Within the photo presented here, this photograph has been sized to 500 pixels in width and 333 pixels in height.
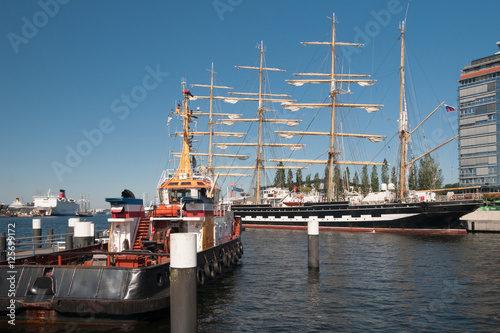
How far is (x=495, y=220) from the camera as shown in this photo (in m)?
48.2

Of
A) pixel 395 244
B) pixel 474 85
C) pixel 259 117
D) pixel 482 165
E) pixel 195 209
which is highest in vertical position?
pixel 474 85

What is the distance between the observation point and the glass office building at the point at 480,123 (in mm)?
86000

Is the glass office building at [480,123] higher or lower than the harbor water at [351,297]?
higher

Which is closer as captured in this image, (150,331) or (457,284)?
(150,331)

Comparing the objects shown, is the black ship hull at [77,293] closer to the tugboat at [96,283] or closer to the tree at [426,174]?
the tugboat at [96,283]

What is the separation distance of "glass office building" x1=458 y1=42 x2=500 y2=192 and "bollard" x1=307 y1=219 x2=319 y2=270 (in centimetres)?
7671

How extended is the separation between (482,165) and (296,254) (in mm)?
76534

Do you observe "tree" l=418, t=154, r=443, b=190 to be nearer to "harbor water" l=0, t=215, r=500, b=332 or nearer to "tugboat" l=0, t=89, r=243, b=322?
"harbor water" l=0, t=215, r=500, b=332

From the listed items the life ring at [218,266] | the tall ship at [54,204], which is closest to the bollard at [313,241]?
the life ring at [218,266]

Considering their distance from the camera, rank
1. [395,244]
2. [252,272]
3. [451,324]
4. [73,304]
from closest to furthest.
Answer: [73,304]
[451,324]
[252,272]
[395,244]

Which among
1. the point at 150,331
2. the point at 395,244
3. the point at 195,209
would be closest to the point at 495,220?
the point at 395,244

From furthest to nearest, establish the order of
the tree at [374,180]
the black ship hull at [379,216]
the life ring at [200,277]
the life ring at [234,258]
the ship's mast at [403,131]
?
1. the tree at [374,180]
2. the ship's mast at [403,131]
3. the black ship hull at [379,216]
4. the life ring at [234,258]
5. the life ring at [200,277]

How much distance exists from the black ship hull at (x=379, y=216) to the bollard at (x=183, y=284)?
32817mm

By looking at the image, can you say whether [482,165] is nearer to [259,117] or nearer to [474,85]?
[474,85]
